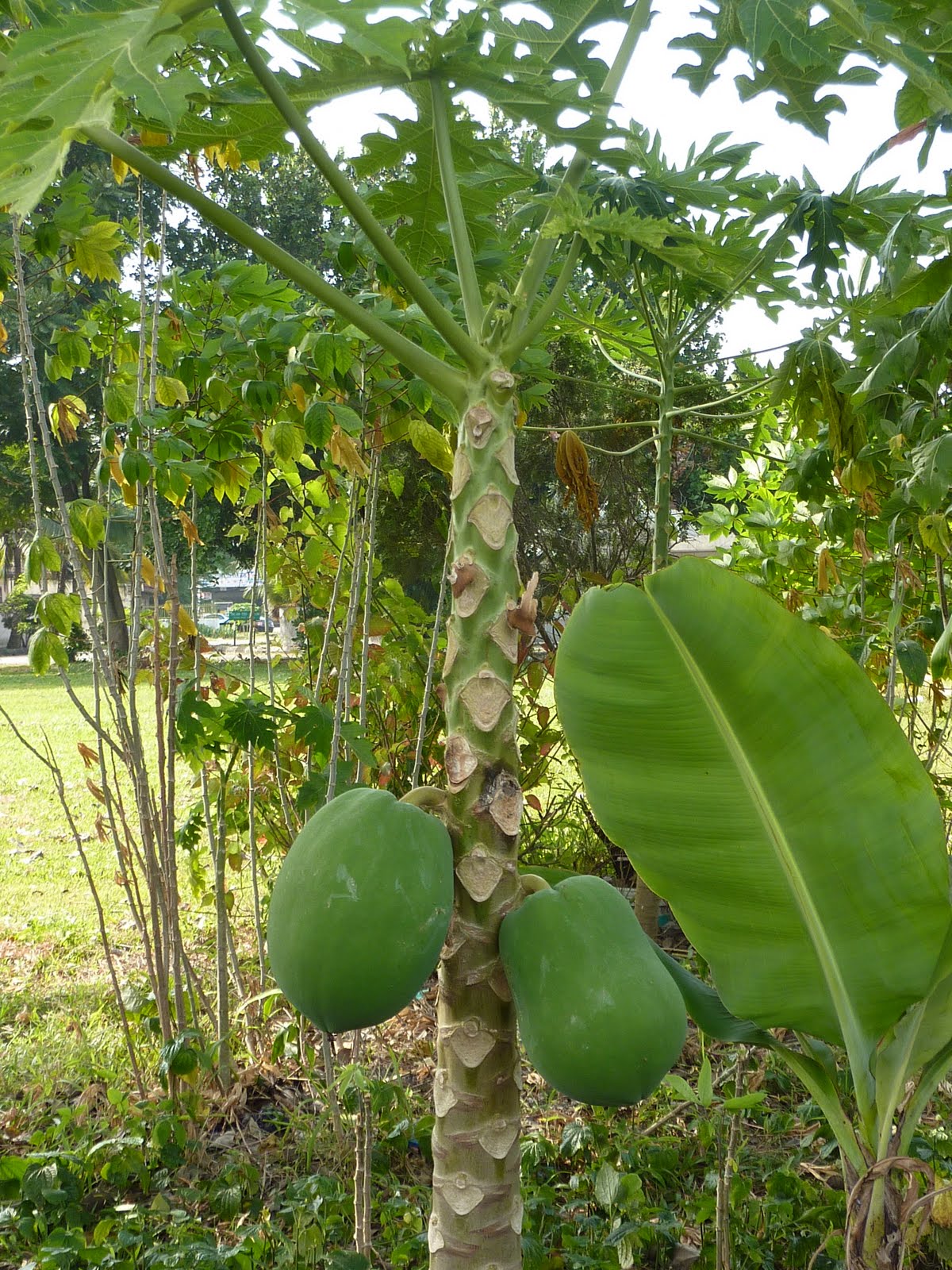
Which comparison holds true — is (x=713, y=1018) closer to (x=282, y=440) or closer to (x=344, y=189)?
(x=344, y=189)

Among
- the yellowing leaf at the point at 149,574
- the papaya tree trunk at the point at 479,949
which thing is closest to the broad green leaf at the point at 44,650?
the yellowing leaf at the point at 149,574

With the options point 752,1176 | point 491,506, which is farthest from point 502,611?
point 752,1176

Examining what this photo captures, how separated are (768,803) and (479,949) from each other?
61 centimetres

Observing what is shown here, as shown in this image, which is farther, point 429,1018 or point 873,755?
point 429,1018

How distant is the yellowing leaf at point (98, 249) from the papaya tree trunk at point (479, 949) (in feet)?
5.53

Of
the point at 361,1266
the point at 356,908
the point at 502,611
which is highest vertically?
the point at 502,611

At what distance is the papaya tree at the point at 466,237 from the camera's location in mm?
882

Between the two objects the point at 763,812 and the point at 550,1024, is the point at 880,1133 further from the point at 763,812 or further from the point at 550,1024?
the point at 550,1024

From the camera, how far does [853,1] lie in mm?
1186

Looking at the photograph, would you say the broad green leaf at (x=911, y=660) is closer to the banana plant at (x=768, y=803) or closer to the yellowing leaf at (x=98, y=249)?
the banana plant at (x=768, y=803)

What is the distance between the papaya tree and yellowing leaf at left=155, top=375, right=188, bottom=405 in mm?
1471

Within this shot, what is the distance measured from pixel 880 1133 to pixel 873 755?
2.29ft

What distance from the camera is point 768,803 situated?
4.77ft

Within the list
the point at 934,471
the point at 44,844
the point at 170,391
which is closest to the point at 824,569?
the point at 934,471
